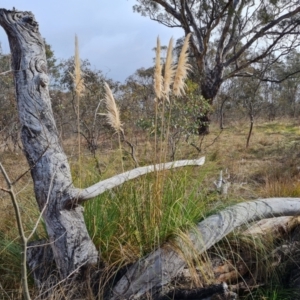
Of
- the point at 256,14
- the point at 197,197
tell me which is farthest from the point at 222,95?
the point at 197,197

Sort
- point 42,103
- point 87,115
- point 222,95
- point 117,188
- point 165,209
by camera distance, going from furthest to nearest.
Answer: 1. point 222,95
2. point 87,115
3. point 117,188
4. point 165,209
5. point 42,103

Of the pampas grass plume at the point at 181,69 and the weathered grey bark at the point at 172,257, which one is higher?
the pampas grass plume at the point at 181,69

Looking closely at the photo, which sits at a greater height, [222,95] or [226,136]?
[222,95]

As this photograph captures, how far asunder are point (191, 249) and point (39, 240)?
37.1 inches

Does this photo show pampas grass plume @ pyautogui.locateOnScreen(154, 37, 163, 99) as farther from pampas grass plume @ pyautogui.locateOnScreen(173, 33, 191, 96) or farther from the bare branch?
the bare branch

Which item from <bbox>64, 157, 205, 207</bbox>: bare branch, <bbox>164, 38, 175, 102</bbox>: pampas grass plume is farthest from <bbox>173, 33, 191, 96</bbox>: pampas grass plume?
<bbox>64, 157, 205, 207</bbox>: bare branch

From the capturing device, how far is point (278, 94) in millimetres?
23844

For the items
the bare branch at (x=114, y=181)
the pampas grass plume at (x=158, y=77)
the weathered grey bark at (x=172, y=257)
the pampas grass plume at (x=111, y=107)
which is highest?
the pampas grass plume at (x=158, y=77)

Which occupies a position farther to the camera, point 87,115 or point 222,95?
point 222,95

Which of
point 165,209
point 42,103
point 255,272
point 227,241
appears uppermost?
point 42,103

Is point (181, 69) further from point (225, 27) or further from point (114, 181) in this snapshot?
point (225, 27)

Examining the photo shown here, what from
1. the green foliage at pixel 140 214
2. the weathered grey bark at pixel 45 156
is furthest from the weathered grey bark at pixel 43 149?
the green foliage at pixel 140 214

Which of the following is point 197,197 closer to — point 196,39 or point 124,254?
point 124,254

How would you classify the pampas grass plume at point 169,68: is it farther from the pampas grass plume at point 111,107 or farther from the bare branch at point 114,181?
the bare branch at point 114,181
